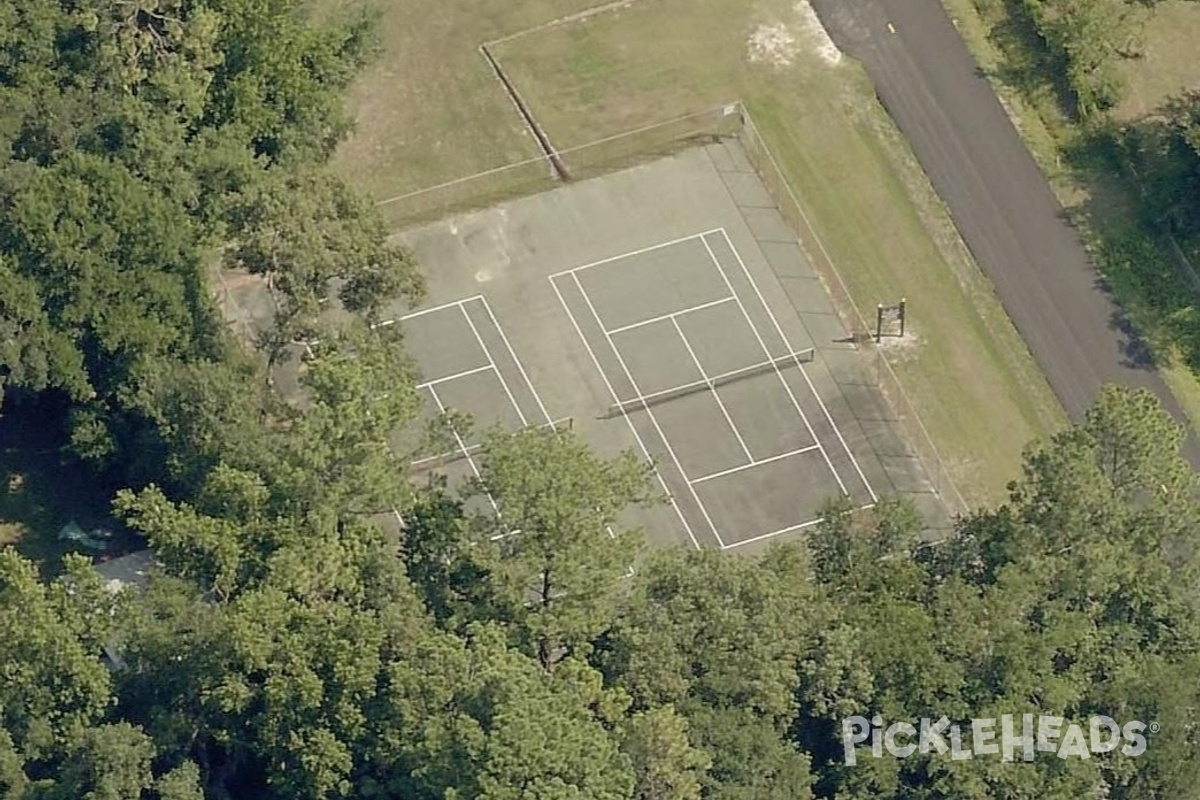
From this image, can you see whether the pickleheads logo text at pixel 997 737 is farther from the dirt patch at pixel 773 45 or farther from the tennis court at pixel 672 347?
the dirt patch at pixel 773 45

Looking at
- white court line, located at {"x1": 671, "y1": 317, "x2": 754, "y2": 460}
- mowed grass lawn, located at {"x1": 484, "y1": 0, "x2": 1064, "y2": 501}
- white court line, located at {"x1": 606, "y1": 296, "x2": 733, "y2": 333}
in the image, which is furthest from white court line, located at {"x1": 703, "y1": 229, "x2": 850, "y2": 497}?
mowed grass lawn, located at {"x1": 484, "y1": 0, "x2": 1064, "y2": 501}

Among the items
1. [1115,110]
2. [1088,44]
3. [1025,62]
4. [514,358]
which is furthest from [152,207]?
[1115,110]

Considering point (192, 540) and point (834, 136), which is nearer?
point (192, 540)

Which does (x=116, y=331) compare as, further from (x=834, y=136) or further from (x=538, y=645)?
(x=834, y=136)

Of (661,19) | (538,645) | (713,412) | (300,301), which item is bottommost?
(538,645)

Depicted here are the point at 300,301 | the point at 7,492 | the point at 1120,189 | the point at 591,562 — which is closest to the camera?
the point at 591,562

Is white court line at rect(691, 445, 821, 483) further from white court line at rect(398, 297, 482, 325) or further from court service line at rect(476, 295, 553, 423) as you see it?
white court line at rect(398, 297, 482, 325)

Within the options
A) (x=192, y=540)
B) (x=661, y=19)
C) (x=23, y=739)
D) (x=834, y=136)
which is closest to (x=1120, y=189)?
(x=834, y=136)

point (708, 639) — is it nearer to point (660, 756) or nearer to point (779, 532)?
point (660, 756)
